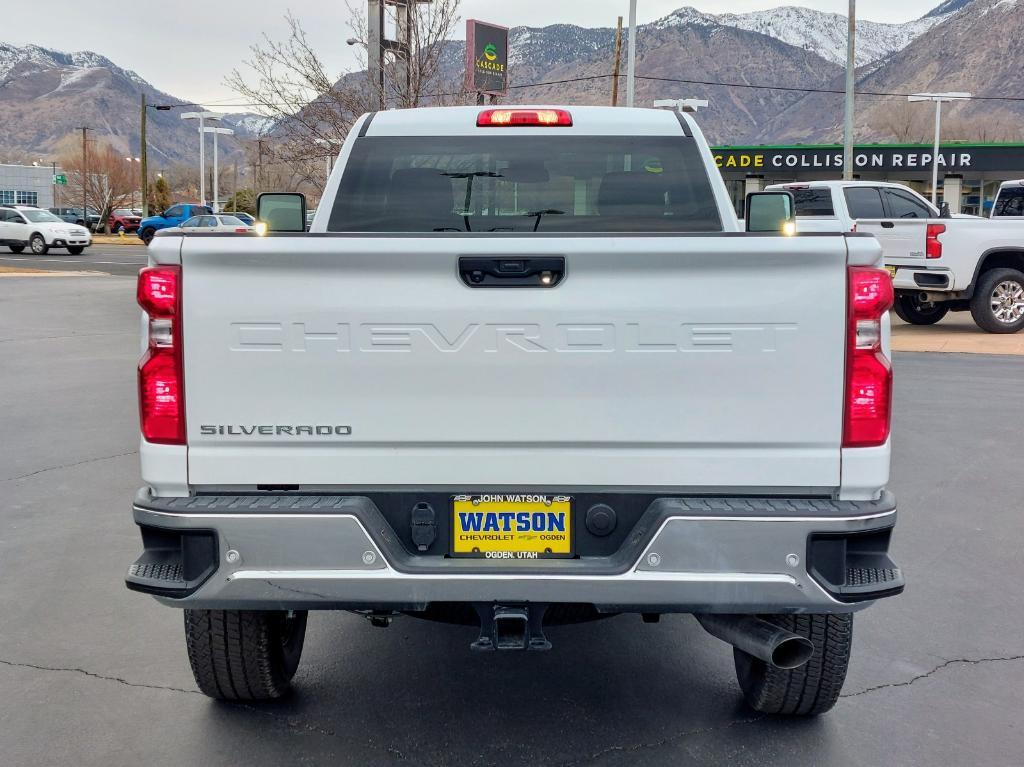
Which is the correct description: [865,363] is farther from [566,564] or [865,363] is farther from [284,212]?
[284,212]

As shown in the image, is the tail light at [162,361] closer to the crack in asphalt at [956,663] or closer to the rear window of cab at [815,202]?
the crack in asphalt at [956,663]

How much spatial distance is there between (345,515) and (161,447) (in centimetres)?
59

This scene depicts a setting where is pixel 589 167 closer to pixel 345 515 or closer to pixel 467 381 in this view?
pixel 467 381

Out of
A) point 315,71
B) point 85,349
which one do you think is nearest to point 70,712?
point 85,349

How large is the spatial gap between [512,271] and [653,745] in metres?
1.68

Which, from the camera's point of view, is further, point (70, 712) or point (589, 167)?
point (589, 167)

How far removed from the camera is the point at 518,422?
3348 millimetres

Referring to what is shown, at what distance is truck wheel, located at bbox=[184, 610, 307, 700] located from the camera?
12.6 ft

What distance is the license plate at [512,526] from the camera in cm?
339

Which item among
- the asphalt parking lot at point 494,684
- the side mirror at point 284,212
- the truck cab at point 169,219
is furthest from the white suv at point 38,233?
the side mirror at point 284,212

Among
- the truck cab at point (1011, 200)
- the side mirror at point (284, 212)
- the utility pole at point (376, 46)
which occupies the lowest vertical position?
the side mirror at point (284, 212)

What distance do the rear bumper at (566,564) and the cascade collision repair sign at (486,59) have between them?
24.6 meters

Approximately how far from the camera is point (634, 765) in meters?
3.68

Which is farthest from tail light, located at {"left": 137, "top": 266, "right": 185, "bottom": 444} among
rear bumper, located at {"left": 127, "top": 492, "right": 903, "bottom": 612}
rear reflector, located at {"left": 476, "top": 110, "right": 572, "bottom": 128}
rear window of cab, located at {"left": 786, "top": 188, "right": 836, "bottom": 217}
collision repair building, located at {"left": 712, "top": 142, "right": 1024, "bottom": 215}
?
collision repair building, located at {"left": 712, "top": 142, "right": 1024, "bottom": 215}
